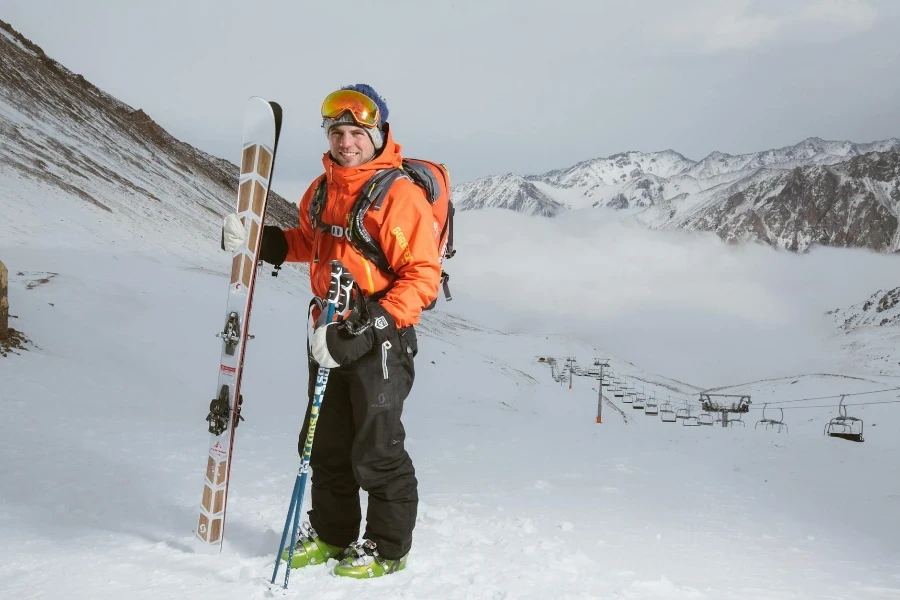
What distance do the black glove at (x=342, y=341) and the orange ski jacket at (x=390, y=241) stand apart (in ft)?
0.40

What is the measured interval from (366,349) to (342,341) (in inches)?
5.7

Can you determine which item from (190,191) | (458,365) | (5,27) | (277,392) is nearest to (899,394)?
(458,365)

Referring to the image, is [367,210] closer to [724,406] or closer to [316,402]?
[316,402]

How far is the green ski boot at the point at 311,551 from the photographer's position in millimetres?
3984

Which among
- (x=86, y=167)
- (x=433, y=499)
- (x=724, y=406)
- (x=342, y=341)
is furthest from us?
(x=724, y=406)

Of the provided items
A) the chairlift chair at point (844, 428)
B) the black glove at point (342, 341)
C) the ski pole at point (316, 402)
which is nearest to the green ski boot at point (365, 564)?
the ski pole at point (316, 402)

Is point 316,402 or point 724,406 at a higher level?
point 316,402

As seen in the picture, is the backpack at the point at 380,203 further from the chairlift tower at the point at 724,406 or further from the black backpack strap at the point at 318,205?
the chairlift tower at the point at 724,406

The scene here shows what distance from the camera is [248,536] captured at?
4.44 meters

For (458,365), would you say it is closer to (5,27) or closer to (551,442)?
(551,442)

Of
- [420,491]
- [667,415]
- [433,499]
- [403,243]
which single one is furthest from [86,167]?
[667,415]

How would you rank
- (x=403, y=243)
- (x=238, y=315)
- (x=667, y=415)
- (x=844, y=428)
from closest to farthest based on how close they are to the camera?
(x=403, y=243), (x=238, y=315), (x=844, y=428), (x=667, y=415)

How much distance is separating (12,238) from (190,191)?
165ft

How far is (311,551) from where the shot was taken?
4.07m
